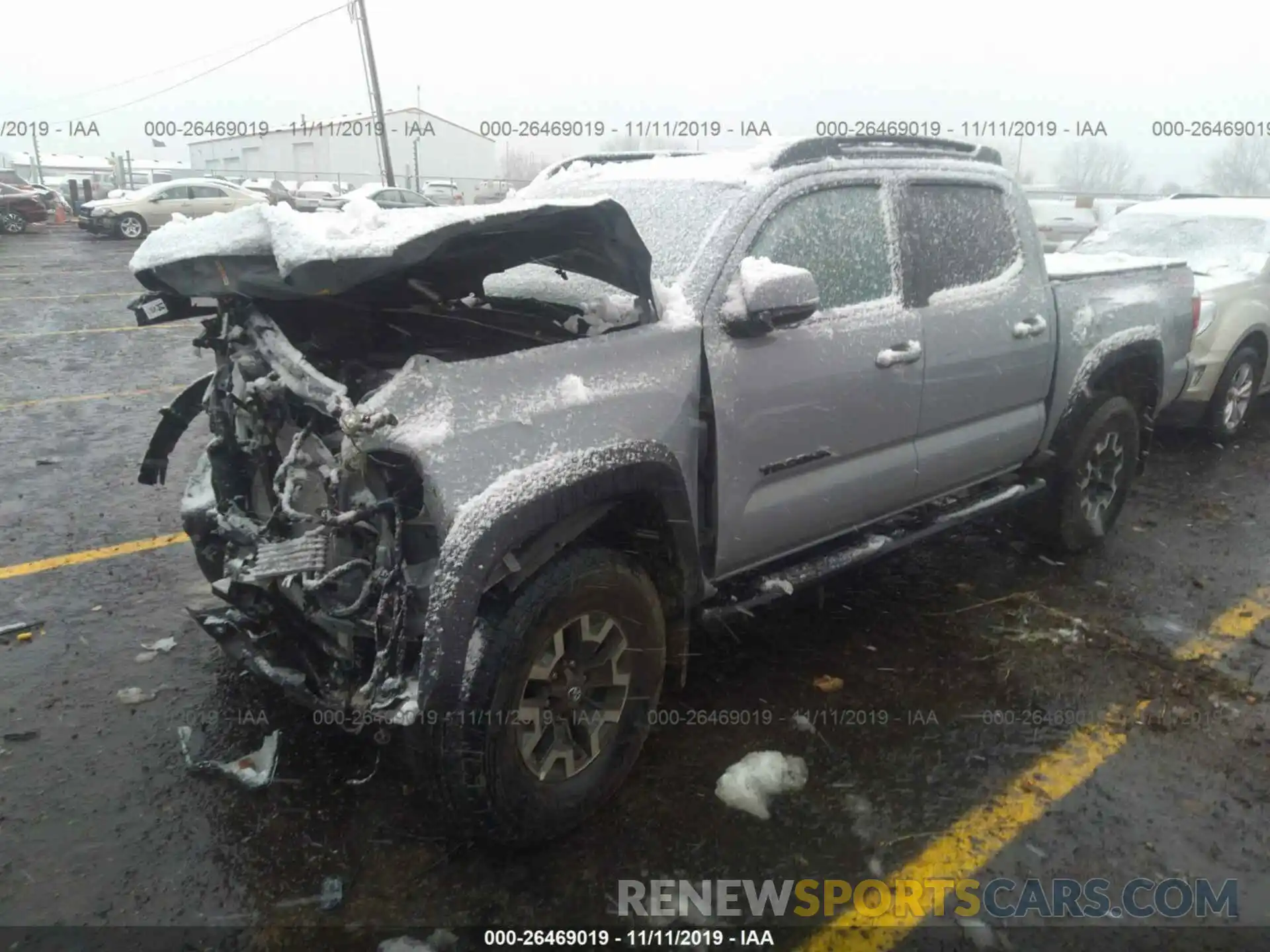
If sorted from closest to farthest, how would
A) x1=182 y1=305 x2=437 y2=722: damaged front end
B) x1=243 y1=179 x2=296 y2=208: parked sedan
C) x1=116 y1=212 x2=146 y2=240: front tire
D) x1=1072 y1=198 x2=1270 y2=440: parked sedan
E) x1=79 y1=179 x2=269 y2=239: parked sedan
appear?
x1=182 y1=305 x2=437 y2=722: damaged front end, x1=1072 y1=198 x2=1270 y2=440: parked sedan, x1=243 y1=179 x2=296 y2=208: parked sedan, x1=79 y1=179 x2=269 y2=239: parked sedan, x1=116 y1=212 x2=146 y2=240: front tire

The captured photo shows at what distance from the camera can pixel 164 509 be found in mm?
5254

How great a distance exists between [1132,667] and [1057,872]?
1.45 metres

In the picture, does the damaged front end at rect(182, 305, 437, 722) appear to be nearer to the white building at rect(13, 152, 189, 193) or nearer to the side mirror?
the side mirror

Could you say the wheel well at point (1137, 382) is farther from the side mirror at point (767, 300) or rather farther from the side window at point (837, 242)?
the side mirror at point (767, 300)

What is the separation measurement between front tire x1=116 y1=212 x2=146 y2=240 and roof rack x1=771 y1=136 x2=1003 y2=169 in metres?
23.8

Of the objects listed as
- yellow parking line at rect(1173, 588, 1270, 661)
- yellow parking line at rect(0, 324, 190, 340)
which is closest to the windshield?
yellow parking line at rect(1173, 588, 1270, 661)

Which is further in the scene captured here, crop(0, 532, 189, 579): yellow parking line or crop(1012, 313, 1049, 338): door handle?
crop(0, 532, 189, 579): yellow parking line

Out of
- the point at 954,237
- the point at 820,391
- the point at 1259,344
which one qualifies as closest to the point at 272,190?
the point at 1259,344

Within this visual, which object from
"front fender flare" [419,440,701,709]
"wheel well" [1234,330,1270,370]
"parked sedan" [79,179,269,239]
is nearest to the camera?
"front fender flare" [419,440,701,709]

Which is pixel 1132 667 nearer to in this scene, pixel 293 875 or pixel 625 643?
pixel 625 643

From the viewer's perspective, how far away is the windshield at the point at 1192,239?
23.7 feet

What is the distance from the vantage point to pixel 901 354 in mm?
3479

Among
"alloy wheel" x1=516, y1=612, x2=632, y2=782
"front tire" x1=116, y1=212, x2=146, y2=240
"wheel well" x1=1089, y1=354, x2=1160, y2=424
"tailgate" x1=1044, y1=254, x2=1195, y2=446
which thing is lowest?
"alloy wheel" x1=516, y1=612, x2=632, y2=782

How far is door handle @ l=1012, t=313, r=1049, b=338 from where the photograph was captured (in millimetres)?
4070
